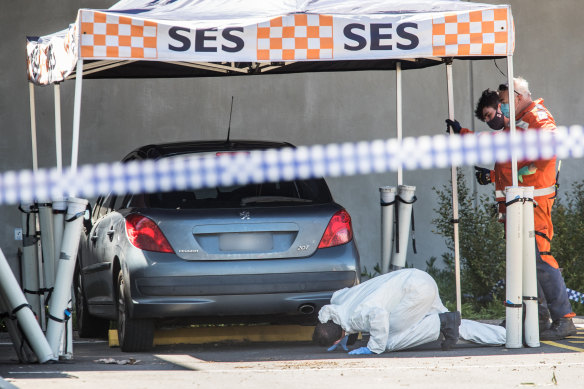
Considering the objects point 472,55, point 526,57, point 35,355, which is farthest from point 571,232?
point 35,355

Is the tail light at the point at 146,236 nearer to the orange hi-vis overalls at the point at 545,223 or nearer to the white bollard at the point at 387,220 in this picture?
the white bollard at the point at 387,220

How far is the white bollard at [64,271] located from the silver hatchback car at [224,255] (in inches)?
17.4

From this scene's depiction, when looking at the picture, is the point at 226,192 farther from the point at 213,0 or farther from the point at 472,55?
the point at 472,55

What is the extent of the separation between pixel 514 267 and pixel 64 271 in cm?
316

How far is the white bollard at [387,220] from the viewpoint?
847 centimetres

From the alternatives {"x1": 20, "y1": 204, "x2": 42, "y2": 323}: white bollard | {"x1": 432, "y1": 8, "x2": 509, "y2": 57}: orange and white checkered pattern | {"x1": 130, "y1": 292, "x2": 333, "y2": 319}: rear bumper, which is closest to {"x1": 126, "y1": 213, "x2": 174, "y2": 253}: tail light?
{"x1": 130, "y1": 292, "x2": 333, "y2": 319}: rear bumper

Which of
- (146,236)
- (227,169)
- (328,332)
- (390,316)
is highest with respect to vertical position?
(227,169)

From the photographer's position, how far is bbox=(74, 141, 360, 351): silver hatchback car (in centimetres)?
697

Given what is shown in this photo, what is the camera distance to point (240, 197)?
7355 millimetres

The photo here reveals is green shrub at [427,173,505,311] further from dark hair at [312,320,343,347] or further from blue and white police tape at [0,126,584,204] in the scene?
dark hair at [312,320,343,347]

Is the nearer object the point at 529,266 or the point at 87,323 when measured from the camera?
the point at 529,266

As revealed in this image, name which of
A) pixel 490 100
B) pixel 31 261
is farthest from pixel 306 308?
pixel 31 261

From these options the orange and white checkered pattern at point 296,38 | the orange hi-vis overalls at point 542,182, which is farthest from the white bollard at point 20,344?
the orange hi-vis overalls at point 542,182

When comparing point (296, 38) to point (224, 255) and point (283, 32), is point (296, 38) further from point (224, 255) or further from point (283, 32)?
point (224, 255)
